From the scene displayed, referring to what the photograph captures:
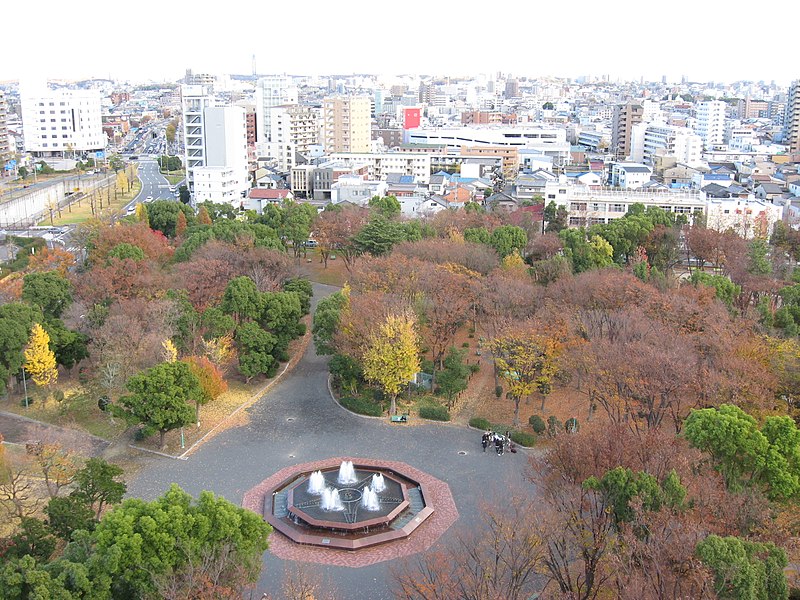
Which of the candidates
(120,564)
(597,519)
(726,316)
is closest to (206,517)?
(120,564)

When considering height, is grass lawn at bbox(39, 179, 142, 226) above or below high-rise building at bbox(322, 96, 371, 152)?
below

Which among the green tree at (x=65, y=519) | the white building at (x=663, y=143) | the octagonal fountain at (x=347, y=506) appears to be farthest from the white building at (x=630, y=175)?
the green tree at (x=65, y=519)

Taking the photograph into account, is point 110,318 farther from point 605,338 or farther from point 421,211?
point 421,211

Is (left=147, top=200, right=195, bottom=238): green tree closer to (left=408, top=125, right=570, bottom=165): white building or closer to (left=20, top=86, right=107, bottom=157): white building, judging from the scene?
(left=408, top=125, right=570, bottom=165): white building

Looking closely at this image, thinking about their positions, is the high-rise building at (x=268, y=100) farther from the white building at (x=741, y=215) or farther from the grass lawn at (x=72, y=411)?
the grass lawn at (x=72, y=411)

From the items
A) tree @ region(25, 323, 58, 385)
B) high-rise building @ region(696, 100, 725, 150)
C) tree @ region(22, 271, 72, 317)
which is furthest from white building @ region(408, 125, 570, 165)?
tree @ region(25, 323, 58, 385)

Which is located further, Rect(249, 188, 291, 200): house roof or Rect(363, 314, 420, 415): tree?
Rect(249, 188, 291, 200): house roof
